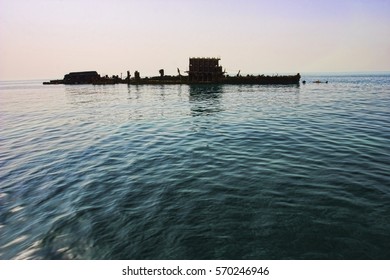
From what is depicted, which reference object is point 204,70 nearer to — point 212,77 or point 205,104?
point 212,77

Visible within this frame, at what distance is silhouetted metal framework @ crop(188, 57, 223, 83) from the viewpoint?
71.8 m

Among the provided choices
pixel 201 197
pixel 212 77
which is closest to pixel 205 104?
pixel 201 197

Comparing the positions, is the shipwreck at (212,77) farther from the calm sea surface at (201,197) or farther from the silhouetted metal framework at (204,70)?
the calm sea surface at (201,197)

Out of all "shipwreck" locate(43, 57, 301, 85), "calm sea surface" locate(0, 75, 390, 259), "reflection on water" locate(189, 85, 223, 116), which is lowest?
"calm sea surface" locate(0, 75, 390, 259)

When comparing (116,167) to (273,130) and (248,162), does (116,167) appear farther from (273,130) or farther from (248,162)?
(273,130)

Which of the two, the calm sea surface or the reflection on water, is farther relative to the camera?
the reflection on water

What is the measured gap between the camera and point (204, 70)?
72.2 m

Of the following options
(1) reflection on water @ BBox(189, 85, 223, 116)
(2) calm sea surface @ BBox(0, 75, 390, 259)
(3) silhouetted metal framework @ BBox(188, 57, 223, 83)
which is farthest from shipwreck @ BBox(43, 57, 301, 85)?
(2) calm sea surface @ BBox(0, 75, 390, 259)

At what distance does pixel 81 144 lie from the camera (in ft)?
Answer: 43.9

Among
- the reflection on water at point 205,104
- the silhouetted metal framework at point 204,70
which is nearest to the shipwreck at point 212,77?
the silhouetted metal framework at point 204,70

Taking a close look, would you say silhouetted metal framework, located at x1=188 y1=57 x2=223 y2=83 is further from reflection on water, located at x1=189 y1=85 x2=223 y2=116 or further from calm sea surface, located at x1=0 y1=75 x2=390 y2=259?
calm sea surface, located at x1=0 y1=75 x2=390 y2=259

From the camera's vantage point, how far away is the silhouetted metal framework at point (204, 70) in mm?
71812
